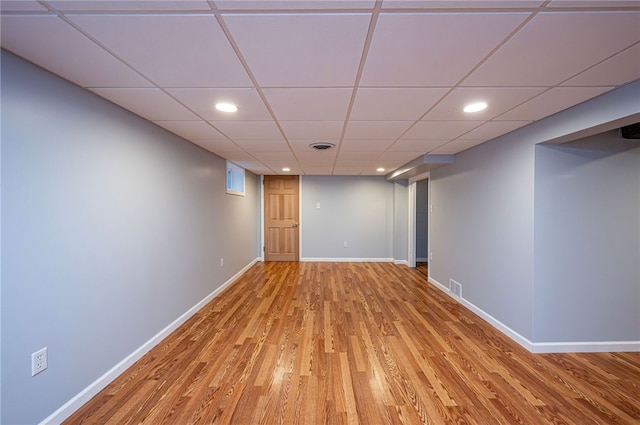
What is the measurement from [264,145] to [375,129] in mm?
1391

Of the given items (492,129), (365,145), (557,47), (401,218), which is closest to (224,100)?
(365,145)

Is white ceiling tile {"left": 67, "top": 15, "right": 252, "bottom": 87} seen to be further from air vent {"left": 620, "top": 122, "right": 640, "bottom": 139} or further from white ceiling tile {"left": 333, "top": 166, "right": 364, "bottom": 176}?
white ceiling tile {"left": 333, "top": 166, "right": 364, "bottom": 176}

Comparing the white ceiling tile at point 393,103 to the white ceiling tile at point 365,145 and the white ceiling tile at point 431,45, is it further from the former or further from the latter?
the white ceiling tile at point 365,145

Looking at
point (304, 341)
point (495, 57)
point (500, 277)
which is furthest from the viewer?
point (500, 277)

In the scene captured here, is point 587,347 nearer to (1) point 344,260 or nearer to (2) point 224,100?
(2) point 224,100

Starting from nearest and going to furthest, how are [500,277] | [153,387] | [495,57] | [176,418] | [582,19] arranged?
[582,19] < [495,57] < [176,418] < [153,387] < [500,277]

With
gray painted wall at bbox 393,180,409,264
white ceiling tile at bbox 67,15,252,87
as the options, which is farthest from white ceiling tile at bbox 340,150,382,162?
gray painted wall at bbox 393,180,409,264

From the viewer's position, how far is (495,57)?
1.34m

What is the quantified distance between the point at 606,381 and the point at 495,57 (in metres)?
2.53

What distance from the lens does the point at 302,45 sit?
1.24 metres

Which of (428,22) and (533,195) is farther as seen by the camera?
→ (533,195)

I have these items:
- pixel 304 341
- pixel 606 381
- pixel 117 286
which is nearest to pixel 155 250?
pixel 117 286

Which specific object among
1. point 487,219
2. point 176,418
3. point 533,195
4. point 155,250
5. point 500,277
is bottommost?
point 176,418

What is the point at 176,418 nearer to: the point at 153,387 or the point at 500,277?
the point at 153,387
